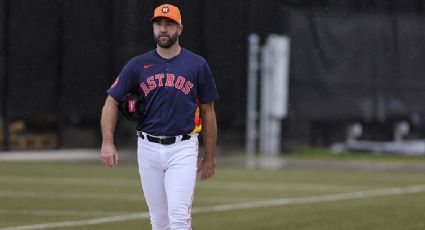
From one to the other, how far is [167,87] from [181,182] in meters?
0.71

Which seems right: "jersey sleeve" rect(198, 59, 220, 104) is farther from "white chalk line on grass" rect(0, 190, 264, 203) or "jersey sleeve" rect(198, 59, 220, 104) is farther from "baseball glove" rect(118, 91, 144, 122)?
"white chalk line on grass" rect(0, 190, 264, 203)

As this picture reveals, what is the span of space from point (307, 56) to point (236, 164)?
10.5 metres

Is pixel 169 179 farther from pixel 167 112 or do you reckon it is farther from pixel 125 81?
pixel 125 81

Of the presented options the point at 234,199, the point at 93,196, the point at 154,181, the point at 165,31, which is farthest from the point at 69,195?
the point at 165,31

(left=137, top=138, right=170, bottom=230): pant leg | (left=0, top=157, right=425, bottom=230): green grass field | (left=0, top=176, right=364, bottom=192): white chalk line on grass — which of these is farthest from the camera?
(left=0, top=176, right=364, bottom=192): white chalk line on grass

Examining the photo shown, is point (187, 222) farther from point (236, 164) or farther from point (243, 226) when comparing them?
point (236, 164)

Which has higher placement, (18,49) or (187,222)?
(18,49)

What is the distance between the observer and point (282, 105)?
62.4ft

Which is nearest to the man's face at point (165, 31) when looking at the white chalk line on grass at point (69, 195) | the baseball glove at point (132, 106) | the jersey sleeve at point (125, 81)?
the jersey sleeve at point (125, 81)

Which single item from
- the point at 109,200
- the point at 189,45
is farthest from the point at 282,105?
the point at 189,45

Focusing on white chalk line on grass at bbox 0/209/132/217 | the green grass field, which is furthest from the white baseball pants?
white chalk line on grass at bbox 0/209/132/217

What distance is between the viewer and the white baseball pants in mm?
8305

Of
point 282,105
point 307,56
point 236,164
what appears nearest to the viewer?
point 307,56

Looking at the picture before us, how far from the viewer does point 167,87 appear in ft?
27.6
